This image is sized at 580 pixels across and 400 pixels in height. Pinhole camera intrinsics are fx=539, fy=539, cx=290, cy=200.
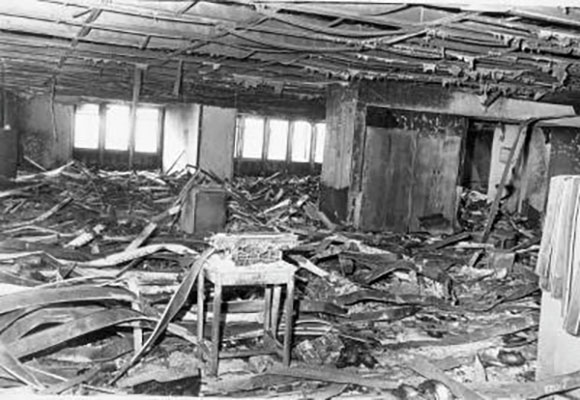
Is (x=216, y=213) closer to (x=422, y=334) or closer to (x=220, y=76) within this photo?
(x=220, y=76)

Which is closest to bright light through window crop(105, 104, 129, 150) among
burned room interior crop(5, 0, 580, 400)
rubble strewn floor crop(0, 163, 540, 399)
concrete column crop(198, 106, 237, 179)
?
burned room interior crop(5, 0, 580, 400)

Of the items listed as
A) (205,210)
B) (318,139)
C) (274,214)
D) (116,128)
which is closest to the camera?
(205,210)

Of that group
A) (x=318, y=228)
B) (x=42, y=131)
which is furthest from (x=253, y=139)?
(x=318, y=228)

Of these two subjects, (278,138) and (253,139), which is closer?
(253,139)

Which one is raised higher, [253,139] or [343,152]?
[253,139]

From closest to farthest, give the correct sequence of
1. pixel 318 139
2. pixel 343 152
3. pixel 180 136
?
1. pixel 343 152
2. pixel 180 136
3. pixel 318 139

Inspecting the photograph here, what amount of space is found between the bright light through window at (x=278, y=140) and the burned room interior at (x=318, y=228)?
456 cm

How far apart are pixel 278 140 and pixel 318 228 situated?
973 cm

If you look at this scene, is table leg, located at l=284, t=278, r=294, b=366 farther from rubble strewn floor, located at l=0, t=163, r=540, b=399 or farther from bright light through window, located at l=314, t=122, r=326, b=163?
bright light through window, located at l=314, t=122, r=326, b=163

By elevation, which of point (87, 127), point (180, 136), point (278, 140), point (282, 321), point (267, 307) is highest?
point (278, 140)

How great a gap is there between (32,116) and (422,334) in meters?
14.4

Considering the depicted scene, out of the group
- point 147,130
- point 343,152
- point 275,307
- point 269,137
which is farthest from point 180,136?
point 275,307

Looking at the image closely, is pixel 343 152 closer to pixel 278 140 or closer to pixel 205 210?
pixel 205 210

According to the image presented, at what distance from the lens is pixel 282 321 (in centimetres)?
488
